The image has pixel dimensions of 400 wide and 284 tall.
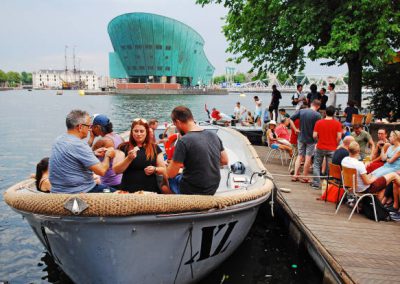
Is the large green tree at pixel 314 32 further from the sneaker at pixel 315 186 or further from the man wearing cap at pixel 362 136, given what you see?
the sneaker at pixel 315 186

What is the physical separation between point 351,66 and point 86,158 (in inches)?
542

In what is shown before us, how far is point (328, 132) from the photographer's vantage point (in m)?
7.75

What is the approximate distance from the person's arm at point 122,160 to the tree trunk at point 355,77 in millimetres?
12920

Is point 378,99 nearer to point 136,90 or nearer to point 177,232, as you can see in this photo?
point 177,232

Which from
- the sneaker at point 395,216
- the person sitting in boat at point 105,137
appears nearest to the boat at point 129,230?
the person sitting in boat at point 105,137

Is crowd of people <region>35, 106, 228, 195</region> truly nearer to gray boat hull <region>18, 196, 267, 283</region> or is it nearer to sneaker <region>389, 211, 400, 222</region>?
gray boat hull <region>18, 196, 267, 283</region>

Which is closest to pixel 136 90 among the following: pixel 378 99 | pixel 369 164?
pixel 378 99

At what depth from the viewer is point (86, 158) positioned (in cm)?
419

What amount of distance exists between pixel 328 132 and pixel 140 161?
4547 millimetres

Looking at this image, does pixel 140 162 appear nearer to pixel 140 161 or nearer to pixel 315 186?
pixel 140 161

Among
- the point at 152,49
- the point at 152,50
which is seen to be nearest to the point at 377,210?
the point at 152,49

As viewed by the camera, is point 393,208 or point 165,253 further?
point 393,208

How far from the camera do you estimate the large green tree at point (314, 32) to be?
42.1 feet

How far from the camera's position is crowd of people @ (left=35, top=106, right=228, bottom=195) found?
165 inches
